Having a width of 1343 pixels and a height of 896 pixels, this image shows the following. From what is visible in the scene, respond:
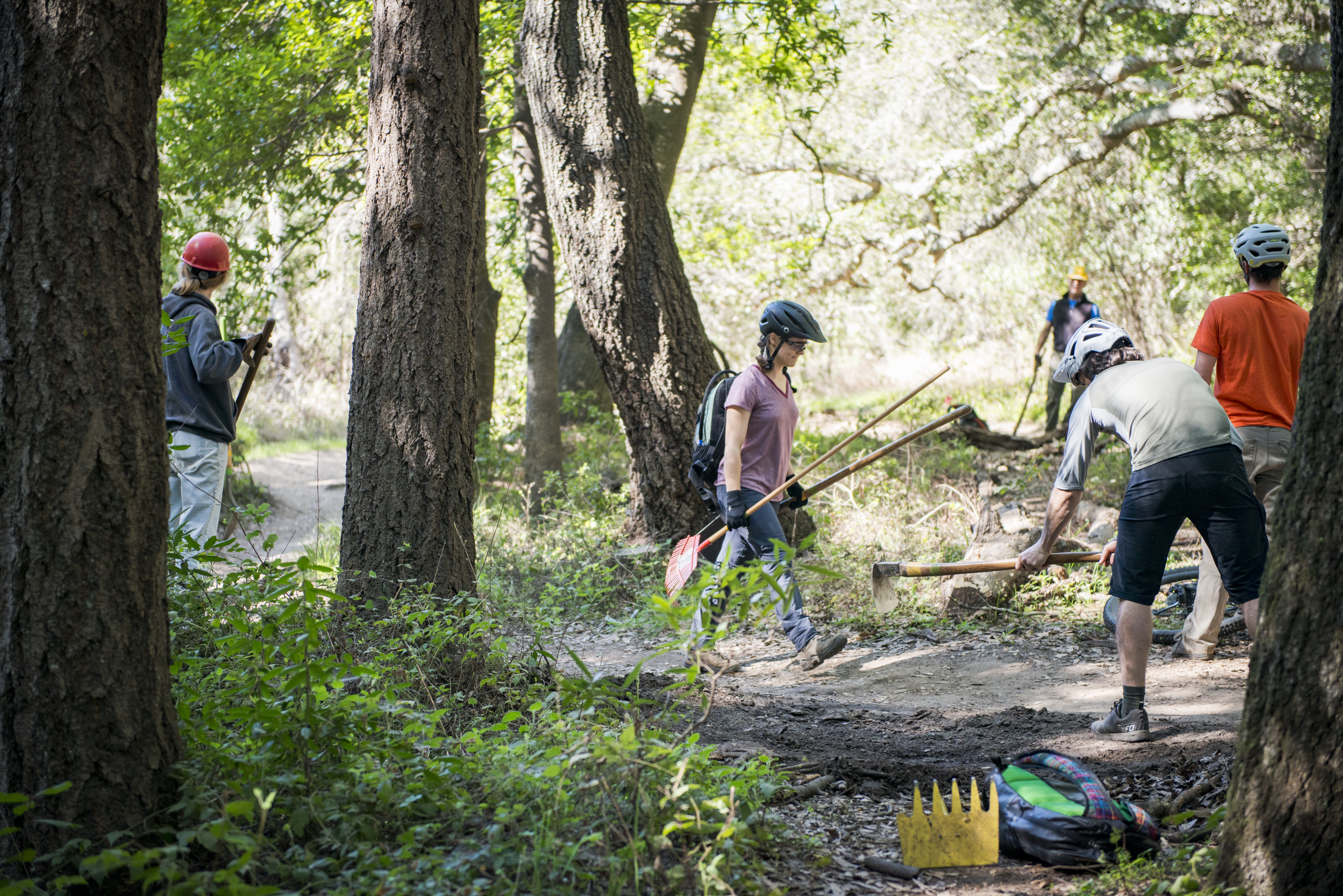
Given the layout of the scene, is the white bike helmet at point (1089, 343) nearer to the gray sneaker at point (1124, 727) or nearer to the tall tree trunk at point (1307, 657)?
the gray sneaker at point (1124, 727)

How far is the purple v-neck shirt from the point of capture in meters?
5.43

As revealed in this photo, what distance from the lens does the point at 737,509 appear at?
5441mm

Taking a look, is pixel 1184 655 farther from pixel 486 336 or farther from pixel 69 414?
pixel 486 336

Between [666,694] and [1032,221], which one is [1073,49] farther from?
[666,694]

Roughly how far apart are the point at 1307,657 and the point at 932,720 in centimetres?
248

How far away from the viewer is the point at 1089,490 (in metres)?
8.92

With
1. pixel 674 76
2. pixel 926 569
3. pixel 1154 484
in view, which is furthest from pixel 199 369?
pixel 674 76

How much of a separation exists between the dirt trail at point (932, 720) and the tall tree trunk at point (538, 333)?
11.0 feet

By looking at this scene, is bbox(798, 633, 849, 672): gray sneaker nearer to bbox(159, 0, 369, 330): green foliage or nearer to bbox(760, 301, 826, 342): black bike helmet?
bbox(760, 301, 826, 342): black bike helmet

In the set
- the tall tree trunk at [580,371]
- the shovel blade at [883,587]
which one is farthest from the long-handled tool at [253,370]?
the tall tree trunk at [580,371]

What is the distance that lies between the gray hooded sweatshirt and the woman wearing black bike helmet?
2731 millimetres

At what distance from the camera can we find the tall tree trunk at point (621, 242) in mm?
7250

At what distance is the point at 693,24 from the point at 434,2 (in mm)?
6672

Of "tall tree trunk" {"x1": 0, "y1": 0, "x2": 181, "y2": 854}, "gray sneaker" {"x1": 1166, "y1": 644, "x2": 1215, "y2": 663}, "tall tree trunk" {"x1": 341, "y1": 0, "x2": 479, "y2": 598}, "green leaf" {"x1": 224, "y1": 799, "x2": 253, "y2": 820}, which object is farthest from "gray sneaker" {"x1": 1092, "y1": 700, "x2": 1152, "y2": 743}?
"tall tree trunk" {"x1": 0, "y1": 0, "x2": 181, "y2": 854}
